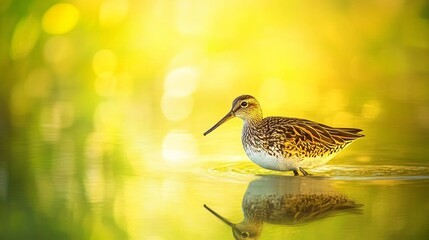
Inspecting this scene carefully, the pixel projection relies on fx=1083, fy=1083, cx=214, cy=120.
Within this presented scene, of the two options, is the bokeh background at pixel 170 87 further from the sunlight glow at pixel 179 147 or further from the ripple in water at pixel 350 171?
the ripple in water at pixel 350 171

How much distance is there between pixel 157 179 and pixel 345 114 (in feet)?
10.4

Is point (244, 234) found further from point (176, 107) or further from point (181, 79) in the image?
point (181, 79)

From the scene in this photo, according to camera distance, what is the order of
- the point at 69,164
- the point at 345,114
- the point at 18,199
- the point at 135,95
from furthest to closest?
the point at 135,95
the point at 345,114
the point at 69,164
the point at 18,199

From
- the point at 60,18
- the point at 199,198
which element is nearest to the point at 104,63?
the point at 60,18

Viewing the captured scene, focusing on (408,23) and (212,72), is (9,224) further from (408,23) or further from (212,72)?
(408,23)

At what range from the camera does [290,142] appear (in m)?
6.41

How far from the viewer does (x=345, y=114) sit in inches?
356

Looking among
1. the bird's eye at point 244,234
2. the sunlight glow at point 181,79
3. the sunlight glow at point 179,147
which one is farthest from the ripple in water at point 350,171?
the sunlight glow at point 181,79

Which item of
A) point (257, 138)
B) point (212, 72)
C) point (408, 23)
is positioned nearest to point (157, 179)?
point (257, 138)

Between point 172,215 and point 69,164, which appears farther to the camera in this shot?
point 69,164

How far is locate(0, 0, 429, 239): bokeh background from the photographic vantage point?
6.23 meters

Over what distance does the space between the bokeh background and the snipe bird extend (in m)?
0.28

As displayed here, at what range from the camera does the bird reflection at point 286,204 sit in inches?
200

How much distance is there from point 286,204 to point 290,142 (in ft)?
3.39
